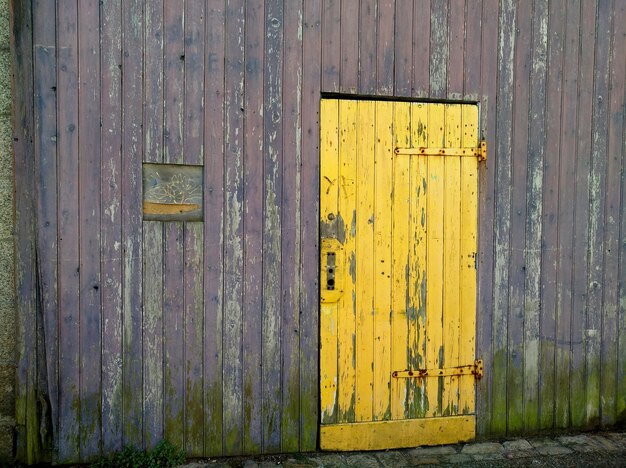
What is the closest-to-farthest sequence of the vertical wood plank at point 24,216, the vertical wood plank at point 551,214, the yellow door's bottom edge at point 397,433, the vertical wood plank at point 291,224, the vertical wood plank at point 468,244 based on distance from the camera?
1. the vertical wood plank at point 24,216
2. the vertical wood plank at point 291,224
3. the yellow door's bottom edge at point 397,433
4. the vertical wood plank at point 468,244
5. the vertical wood plank at point 551,214

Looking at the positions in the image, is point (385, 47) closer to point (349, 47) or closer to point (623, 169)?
point (349, 47)

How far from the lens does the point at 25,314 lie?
9.95 feet

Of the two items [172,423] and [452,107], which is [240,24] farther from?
[172,423]

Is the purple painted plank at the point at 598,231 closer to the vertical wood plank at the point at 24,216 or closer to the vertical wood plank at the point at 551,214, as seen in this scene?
the vertical wood plank at the point at 551,214

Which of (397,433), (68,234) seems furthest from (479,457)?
(68,234)

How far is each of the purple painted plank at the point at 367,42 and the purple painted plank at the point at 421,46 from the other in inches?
10.7

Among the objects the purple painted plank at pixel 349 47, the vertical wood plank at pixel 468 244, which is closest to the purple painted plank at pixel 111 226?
the purple painted plank at pixel 349 47

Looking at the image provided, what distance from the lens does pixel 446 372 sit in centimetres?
352

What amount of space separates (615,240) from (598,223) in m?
0.18

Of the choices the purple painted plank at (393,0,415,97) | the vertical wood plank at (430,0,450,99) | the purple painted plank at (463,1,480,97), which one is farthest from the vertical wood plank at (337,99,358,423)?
the purple painted plank at (463,1,480,97)

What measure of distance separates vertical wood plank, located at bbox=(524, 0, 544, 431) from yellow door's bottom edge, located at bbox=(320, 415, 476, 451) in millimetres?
483

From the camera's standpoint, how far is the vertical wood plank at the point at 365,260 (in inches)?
133

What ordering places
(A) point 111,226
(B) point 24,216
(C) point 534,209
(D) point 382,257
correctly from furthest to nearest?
(C) point 534,209
(D) point 382,257
(A) point 111,226
(B) point 24,216

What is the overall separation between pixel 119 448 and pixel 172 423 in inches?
12.7
